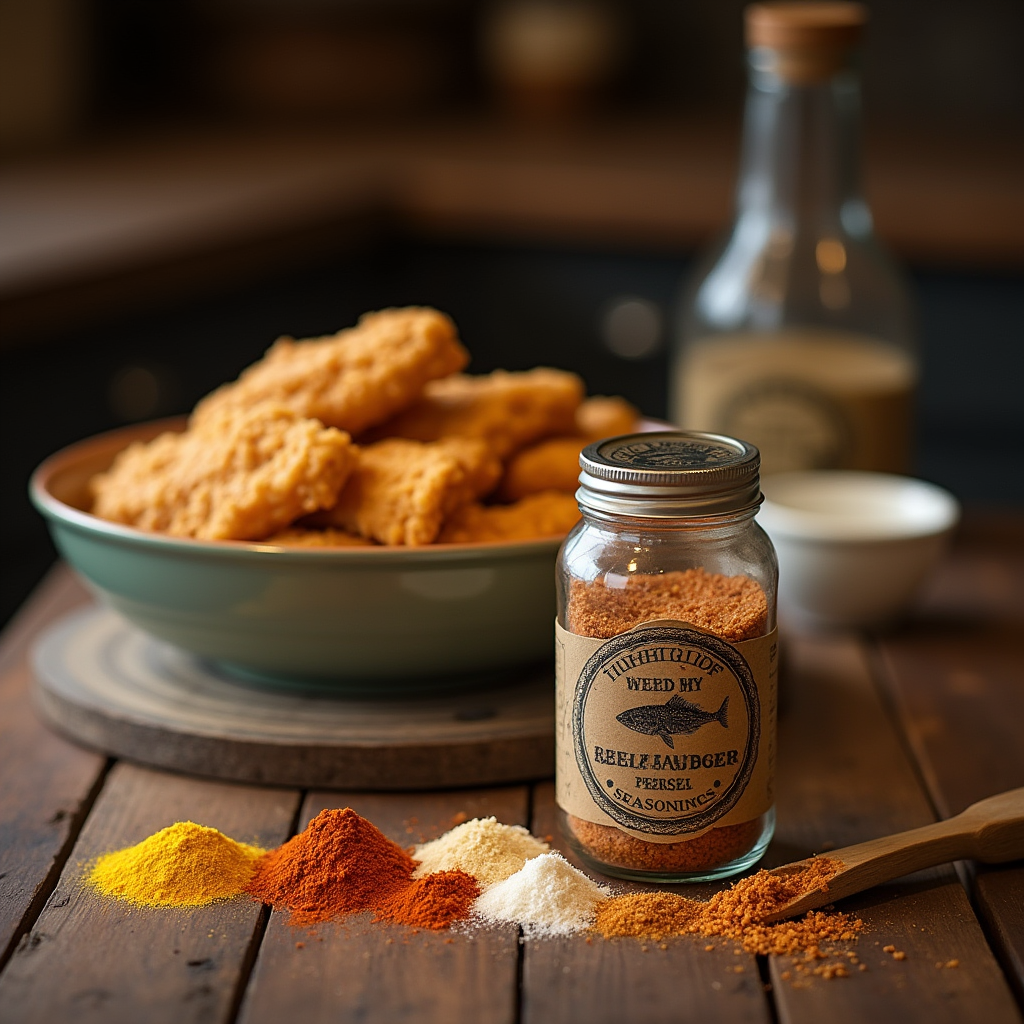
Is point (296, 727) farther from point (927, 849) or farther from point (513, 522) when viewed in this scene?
point (927, 849)

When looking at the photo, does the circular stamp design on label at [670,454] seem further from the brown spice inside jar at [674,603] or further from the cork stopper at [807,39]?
the cork stopper at [807,39]

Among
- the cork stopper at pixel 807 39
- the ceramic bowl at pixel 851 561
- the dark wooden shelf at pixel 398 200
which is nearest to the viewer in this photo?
the ceramic bowl at pixel 851 561

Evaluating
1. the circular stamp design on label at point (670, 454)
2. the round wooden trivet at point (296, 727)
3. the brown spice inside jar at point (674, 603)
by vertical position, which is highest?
the circular stamp design on label at point (670, 454)

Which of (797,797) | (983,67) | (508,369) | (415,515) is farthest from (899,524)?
(983,67)

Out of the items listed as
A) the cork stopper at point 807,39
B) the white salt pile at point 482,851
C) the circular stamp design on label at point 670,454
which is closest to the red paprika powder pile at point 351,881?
the white salt pile at point 482,851

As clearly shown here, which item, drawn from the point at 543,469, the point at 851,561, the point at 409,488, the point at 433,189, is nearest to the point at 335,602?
the point at 409,488

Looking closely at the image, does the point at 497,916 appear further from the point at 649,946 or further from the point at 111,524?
the point at 111,524

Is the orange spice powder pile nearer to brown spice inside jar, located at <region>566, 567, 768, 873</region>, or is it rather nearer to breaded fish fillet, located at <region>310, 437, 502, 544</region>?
brown spice inside jar, located at <region>566, 567, 768, 873</region>
